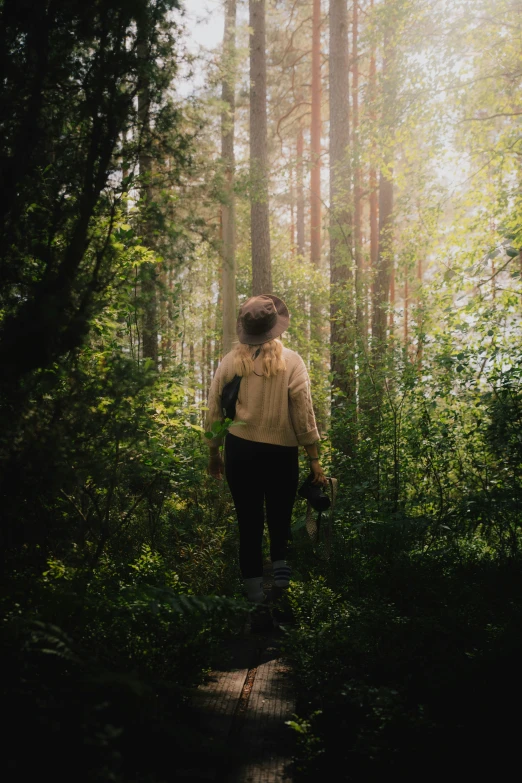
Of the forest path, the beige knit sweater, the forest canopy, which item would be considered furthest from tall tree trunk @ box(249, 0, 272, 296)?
the forest path

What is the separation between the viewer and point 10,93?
7.89 feet

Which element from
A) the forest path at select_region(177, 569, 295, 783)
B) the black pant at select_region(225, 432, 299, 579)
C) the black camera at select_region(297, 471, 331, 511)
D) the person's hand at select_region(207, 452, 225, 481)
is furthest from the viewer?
the person's hand at select_region(207, 452, 225, 481)

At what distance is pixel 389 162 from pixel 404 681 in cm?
958

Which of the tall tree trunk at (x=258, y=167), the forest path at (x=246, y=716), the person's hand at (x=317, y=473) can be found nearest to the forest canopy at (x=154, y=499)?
the forest path at (x=246, y=716)

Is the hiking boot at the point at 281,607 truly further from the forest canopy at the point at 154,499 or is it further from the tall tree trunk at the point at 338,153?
the tall tree trunk at the point at 338,153

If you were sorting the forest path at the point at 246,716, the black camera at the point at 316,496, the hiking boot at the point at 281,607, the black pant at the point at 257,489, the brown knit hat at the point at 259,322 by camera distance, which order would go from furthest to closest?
1. the black camera at the point at 316,496
2. the brown knit hat at the point at 259,322
3. the black pant at the point at 257,489
4. the hiking boot at the point at 281,607
5. the forest path at the point at 246,716

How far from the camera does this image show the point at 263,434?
390 centimetres

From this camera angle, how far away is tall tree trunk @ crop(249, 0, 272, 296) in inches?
460

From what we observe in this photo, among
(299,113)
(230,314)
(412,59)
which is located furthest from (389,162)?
(299,113)

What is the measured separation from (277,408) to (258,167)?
370 inches

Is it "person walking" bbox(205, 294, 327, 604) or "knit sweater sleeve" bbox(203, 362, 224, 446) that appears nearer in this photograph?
"person walking" bbox(205, 294, 327, 604)

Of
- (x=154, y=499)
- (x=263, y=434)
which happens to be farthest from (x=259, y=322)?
(x=154, y=499)

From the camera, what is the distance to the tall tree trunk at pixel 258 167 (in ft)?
38.4

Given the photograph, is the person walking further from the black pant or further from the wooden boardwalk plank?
the wooden boardwalk plank
